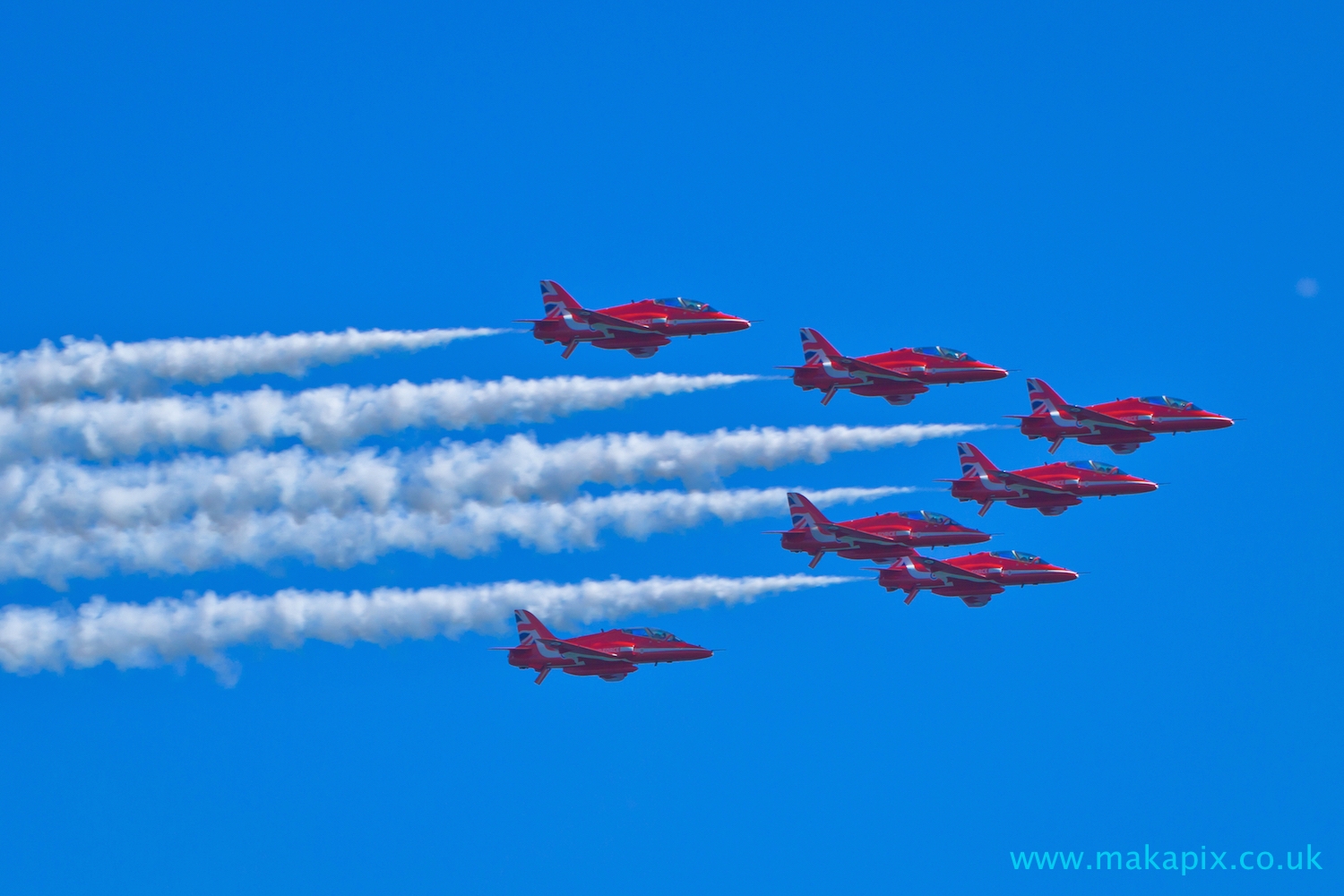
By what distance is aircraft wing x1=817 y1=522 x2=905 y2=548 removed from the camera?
93.8 metres

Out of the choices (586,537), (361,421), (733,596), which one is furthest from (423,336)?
(733,596)

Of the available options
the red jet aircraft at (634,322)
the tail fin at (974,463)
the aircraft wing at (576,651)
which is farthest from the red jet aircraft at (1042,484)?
the aircraft wing at (576,651)

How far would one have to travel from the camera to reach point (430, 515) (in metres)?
94.0

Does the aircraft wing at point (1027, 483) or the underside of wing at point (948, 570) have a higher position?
the aircraft wing at point (1027, 483)

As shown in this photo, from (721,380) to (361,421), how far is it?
16.2 meters

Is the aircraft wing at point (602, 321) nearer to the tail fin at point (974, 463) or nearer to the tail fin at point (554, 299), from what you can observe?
the tail fin at point (554, 299)

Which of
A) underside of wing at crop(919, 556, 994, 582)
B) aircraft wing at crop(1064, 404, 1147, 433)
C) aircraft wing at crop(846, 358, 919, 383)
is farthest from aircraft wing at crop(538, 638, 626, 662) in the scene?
aircraft wing at crop(1064, 404, 1147, 433)

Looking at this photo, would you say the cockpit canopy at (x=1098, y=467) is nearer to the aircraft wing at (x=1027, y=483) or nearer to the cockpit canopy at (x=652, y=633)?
the aircraft wing at (x=1027, y=483)

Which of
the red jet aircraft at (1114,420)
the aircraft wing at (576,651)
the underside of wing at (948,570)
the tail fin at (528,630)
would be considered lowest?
the aircraft wing at (576,651)

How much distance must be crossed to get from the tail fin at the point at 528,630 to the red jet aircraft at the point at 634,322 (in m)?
11.1

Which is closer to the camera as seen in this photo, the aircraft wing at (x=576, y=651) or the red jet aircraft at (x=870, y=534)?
the aircraft wing at (x=576, y=651)

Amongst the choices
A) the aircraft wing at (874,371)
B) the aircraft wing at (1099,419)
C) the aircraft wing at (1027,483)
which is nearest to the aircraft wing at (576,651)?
the aircraft wing at (874,371)

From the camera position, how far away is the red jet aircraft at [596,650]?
298ft

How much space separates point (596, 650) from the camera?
298 ft
